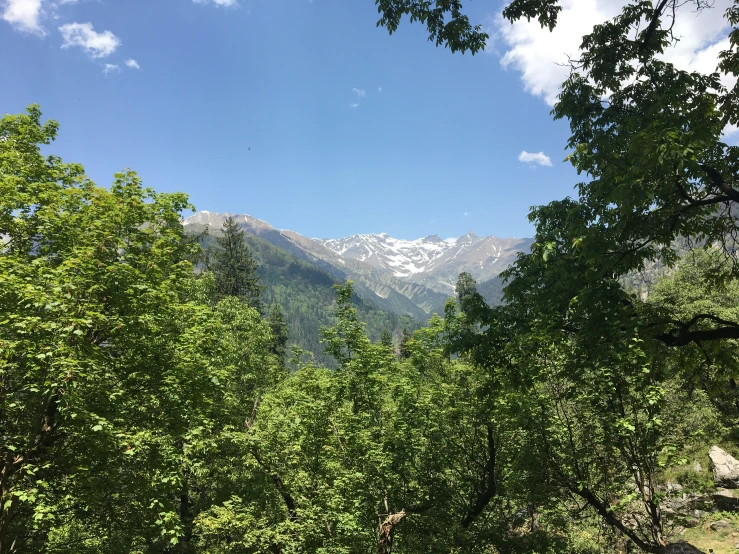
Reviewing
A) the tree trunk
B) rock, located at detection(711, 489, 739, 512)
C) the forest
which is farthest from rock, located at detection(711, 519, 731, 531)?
the tree trunk

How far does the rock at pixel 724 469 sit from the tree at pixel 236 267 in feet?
150

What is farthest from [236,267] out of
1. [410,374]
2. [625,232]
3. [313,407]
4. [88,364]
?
[625,232]

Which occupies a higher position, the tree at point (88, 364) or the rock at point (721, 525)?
the tree at point (88, 364)

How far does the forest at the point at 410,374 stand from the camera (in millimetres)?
7742

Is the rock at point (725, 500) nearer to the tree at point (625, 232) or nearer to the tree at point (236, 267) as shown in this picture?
the tree at point (625, 232)

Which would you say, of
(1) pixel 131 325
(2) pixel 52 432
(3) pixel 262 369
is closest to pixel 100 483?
(2) pixel 52 432

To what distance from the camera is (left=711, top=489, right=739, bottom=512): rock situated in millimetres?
24406

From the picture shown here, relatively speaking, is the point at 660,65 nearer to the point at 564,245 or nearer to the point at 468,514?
the point at 564,245

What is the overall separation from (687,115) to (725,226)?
325 centimetres

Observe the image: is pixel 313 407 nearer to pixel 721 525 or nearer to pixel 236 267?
pixel 721 525

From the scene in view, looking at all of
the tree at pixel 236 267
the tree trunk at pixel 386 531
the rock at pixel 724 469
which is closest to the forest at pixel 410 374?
the tree trunk at pixel 386 531

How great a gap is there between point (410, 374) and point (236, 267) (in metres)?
41.0

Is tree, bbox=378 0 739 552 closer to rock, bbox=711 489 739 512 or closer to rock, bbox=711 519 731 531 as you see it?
rock, bbox=711 519 731 531

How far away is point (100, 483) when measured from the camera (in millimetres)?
11242
